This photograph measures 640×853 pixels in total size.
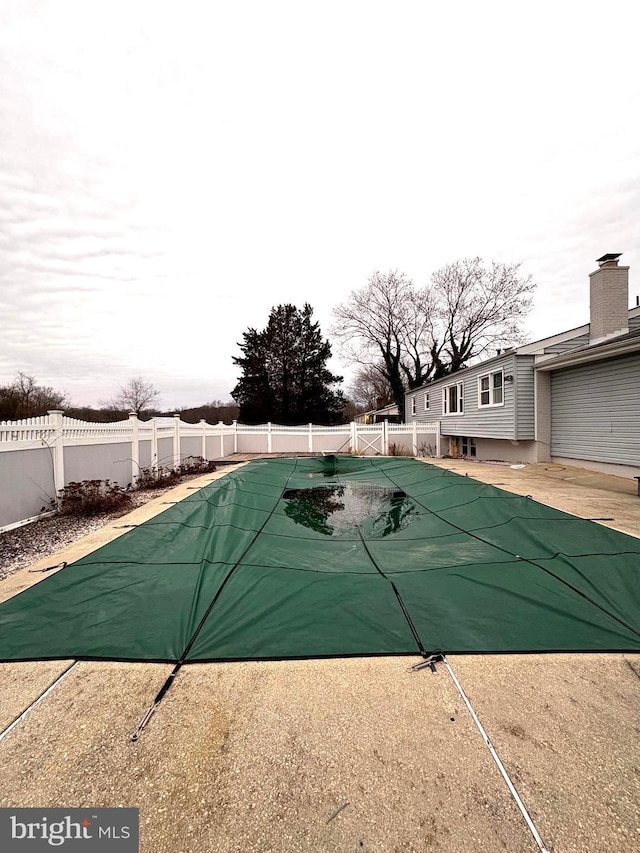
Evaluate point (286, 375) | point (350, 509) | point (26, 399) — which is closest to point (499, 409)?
point (350, 509)

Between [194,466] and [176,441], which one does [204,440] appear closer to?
[194,466]

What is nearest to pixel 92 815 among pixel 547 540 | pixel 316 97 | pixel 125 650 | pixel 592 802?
pixel 125 650

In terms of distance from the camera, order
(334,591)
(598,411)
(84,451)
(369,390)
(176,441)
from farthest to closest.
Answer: (369,390), (176,441), (598,411), (84,451), (334,591)

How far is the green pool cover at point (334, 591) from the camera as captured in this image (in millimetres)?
2258

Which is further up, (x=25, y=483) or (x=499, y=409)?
(x=499, y=409)

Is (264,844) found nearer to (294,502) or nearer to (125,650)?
Result: (125,650)

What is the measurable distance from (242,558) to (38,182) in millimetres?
9489

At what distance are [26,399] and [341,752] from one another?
78.5 feet

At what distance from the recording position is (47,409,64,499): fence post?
5.54 m

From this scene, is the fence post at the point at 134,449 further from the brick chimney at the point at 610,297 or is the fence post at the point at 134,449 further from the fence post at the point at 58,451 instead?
the brick chimney at the point at 610,297

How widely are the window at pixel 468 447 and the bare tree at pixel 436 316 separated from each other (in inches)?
445

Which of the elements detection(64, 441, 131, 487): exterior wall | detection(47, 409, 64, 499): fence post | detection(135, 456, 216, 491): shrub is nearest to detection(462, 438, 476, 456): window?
detection(135, 456, 216, 491): shrub

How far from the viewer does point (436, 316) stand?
2514 cm

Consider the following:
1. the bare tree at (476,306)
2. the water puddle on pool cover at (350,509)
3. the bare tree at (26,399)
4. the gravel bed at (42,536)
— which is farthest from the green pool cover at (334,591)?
the bare tree at (476,306)
